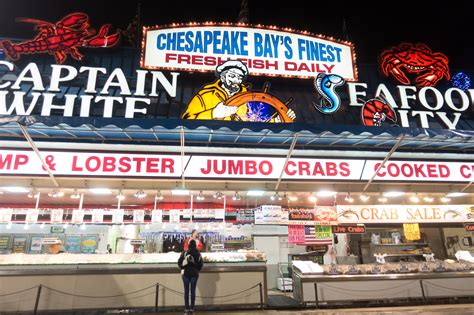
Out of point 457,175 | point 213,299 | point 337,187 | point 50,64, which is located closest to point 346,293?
point 337,187

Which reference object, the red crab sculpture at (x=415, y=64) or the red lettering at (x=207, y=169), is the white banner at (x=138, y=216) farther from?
the red crab sculpture at (x=415, y=64)

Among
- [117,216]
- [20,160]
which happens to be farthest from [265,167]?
[20,160]

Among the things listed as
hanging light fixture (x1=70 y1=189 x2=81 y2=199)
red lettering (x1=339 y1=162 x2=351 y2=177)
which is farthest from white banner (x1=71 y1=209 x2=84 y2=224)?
red lettering (x1=339 y1=162 x2=351 y2=177)

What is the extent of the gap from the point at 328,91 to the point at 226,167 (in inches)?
168

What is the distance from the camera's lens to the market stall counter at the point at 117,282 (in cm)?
804

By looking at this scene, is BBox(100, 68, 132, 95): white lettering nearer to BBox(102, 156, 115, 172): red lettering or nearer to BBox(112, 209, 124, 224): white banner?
BBox(102, 156, 115, 172): red lettering

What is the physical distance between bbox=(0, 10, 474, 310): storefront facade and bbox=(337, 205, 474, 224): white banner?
0.04 meters

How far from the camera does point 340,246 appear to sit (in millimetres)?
16875

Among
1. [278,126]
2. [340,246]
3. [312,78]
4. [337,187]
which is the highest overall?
[312,78]

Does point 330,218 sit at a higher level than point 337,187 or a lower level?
lower

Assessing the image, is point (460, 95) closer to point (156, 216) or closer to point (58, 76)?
point (156, 216)

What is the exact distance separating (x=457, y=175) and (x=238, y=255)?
6109 mm

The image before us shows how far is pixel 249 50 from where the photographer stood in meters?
11.3

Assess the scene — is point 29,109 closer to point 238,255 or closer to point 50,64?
point 50,64
